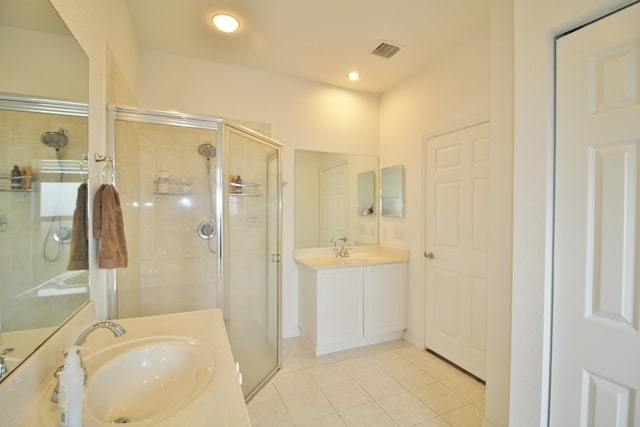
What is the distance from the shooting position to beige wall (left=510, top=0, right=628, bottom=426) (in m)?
1.18

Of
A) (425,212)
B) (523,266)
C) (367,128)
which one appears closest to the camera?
(523,266)

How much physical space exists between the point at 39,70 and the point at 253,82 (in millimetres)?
2195

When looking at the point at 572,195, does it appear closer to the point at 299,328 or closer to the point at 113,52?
the point at 113,52

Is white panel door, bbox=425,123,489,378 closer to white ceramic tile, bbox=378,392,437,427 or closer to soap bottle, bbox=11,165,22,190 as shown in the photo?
white ceramic tile, bbox=378,392,437,427

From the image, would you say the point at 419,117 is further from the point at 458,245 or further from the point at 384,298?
the point at 384,298

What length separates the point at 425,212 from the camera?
283 cm

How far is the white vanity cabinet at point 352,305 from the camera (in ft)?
8.80

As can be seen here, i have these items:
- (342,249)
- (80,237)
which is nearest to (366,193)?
(342,249)

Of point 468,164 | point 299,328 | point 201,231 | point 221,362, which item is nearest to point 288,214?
point 201,231

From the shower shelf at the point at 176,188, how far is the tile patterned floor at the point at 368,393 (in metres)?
1.76

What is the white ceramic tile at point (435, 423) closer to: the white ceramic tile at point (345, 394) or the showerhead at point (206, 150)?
the white ceramic tile at point (345, 394)

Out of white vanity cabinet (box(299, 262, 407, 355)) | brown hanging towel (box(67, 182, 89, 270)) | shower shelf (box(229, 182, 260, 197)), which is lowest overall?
white vanity cabinet (box(299, 262, 407, 355))

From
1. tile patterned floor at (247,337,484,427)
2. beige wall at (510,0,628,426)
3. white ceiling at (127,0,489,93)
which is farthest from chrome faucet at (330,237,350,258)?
beige wall at (510,0,628,426)

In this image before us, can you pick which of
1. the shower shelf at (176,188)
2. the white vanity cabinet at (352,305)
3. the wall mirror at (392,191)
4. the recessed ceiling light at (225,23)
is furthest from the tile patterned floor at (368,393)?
the recessed ceiling light at (225,23)
